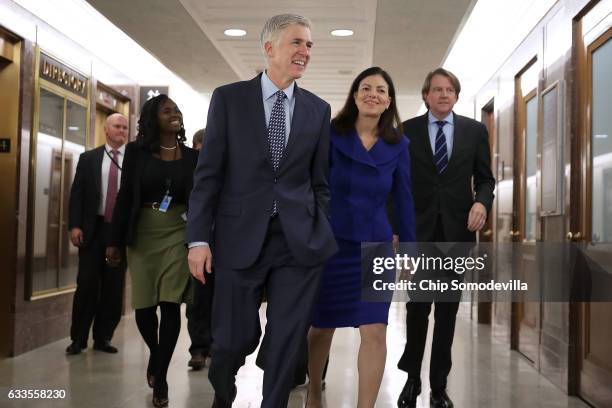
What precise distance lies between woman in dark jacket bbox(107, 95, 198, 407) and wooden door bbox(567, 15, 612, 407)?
2315 millimetres

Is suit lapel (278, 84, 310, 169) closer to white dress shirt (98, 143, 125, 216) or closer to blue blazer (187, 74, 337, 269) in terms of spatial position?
blue blazer (187, 74, 337, 269)

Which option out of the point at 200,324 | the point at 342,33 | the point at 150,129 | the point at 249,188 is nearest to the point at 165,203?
the point at 150,129

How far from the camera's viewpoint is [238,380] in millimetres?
4719

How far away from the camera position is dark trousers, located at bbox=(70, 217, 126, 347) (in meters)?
5.89

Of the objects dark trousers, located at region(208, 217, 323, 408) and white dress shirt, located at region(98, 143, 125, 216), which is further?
white dress shirt, located at region(98, 143, 125, 216)

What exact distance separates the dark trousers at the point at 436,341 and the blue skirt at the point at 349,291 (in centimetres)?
73

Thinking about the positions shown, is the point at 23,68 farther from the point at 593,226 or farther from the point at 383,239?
the point at 593,226

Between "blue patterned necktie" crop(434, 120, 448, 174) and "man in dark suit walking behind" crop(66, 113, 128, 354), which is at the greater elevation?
"blue patterned necktie" crop(434, 120, 448, 174)

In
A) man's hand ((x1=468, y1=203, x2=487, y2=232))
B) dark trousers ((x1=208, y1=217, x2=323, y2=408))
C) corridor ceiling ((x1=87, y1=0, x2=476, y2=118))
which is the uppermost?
corridor ceiling ((x1=87, y1=0, x2=476, y2=118))

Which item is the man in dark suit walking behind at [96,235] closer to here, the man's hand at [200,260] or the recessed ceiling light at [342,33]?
the recessed ceiling light at [342,33]

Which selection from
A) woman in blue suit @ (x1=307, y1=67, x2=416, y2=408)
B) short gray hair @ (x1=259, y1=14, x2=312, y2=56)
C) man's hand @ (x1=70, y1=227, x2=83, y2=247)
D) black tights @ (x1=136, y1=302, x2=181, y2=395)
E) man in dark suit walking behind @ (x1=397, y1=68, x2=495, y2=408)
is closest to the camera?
short gray hair @ (x1=259, y1=14, x2=312, y2=56)

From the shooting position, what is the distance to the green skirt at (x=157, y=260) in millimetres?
3811

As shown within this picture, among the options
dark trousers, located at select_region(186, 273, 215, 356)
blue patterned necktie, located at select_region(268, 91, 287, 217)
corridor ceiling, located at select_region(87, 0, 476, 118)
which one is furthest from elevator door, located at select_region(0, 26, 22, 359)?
blue patterned necktie, located at select_region(268, 91, 287, 217)

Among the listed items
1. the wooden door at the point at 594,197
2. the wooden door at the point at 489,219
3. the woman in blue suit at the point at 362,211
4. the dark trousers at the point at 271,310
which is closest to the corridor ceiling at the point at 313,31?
the wooden door at the point at 489,219
